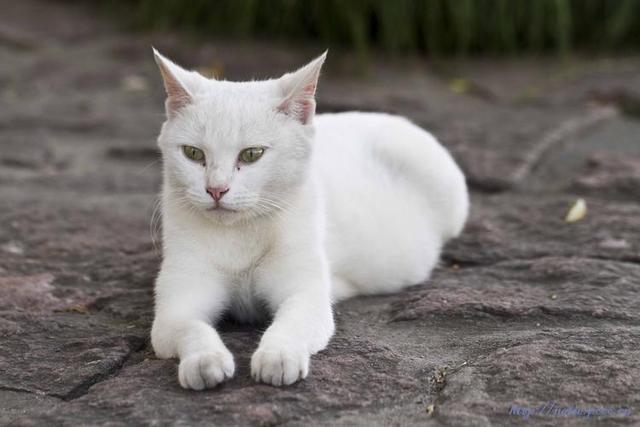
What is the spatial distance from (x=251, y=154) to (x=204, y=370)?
0.69 metres

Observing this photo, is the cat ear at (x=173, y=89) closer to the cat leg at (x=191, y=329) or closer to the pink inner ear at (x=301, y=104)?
the pink inner ear at (x=301, y=104)

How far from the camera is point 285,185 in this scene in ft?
9.30

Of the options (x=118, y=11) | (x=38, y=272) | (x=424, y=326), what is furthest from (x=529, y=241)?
(x=118, y=11)

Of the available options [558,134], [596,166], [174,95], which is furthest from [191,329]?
[558,134]

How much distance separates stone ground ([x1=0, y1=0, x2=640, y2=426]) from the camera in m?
2.39

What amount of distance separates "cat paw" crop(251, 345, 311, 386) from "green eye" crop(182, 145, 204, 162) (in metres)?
0.64

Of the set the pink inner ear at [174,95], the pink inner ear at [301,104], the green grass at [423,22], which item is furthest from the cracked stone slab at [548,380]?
the green grass at [423,22]

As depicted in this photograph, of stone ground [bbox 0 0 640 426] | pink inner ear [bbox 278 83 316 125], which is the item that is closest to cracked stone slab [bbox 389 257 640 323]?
stone ground [bbox 0 0 640 426]

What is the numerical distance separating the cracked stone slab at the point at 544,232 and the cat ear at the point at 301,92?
43.7 inches

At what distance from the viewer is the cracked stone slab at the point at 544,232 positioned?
3.61 m

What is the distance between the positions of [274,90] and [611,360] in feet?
4.22

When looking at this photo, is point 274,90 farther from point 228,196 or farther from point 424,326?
point 424,326

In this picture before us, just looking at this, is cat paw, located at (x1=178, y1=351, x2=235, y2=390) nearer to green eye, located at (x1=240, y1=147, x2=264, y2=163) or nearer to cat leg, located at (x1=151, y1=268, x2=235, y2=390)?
cat leg, located at (x1=151, y1=268, x2=235, y2=390)

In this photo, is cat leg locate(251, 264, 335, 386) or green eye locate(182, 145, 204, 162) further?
green eye locate(182, 145, 204, 162)
